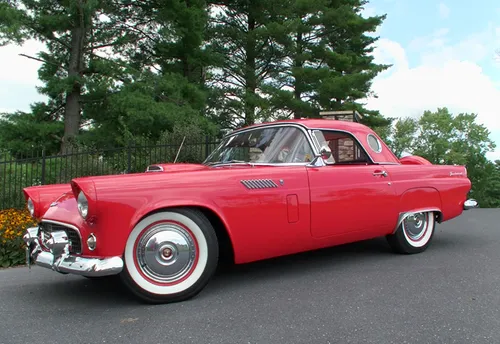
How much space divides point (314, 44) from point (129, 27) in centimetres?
1087

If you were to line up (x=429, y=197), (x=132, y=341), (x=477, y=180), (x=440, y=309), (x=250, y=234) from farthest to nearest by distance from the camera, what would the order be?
(x=477, y=180) < (x=429, y=197) < (x=250, y=234) < (x=440, y=309) < (x=132, y=341)

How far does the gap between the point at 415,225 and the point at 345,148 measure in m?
1.20

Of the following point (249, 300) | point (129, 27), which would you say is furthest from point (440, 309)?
point (129, 27)

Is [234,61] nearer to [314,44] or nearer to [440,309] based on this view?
[314,44]

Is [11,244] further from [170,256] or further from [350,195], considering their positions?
[350,195]

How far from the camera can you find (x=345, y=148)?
4.23m

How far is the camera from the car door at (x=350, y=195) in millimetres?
3527

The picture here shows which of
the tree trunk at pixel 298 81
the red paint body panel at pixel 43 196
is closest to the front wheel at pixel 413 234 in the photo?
the red paint body panel at pixel 43 196

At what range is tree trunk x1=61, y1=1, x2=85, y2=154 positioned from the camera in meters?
14.6

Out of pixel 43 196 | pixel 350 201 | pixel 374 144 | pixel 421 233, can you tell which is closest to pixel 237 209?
pixel 350 201

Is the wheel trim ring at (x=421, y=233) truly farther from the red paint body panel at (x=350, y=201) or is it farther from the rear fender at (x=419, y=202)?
the red paint body panel at (x=350, y=201)

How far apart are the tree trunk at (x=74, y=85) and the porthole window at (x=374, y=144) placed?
12.5m

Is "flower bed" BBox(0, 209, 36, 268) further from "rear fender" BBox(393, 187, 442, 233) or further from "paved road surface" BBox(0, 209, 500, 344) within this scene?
"rear fender" BBox(393, 187, 442, 233)

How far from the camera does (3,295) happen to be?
3.33m
